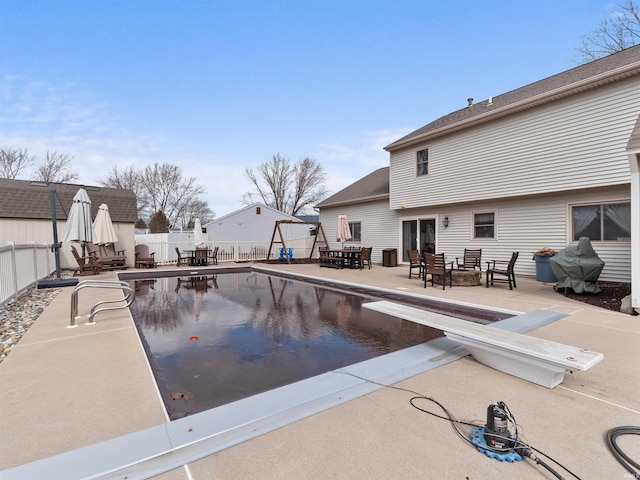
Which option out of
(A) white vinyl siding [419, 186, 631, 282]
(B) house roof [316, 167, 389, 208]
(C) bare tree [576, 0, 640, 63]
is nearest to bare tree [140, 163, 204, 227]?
(B) house roof [316, 167, 389, 208]

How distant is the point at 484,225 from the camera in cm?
1115

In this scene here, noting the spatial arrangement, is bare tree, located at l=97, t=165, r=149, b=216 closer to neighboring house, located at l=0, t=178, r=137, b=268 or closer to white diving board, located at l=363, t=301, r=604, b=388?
neighboring house, located at l=0, t=178, r=137, b=268

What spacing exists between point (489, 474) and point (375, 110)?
1665 centimetres

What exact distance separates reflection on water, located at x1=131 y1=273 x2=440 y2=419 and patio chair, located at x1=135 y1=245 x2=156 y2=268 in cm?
613

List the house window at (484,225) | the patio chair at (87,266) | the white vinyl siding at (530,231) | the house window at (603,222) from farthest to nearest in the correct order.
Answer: the patio chair at (87,266) < the house window at (484,225) < the white vinyl siding at (530,231) < the house window at (603,222)

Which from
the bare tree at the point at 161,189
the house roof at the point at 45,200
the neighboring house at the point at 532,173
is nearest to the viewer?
the neighboring house at the point at 532,173

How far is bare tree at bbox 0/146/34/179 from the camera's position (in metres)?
26.8

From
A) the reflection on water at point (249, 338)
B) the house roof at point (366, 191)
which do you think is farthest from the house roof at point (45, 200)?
the house roof at point (366, 191)

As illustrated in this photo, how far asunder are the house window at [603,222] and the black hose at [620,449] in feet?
27.7

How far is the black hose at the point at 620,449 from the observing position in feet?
5.70

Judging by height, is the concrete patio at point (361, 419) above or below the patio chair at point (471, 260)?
below

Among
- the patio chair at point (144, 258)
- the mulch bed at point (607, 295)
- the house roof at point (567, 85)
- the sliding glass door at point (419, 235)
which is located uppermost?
the house roof at point (567, 85)

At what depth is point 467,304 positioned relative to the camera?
620 centimetres

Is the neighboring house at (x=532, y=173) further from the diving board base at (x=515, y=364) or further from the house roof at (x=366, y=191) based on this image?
the diving board base at (x=515, y=364)
